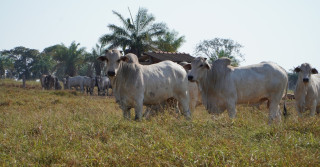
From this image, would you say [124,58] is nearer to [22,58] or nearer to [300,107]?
[300,107]

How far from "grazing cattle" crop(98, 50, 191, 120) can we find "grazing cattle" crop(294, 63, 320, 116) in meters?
3.63

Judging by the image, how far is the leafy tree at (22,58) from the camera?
7638cm

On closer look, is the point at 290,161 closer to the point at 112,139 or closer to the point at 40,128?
the point at 112,139

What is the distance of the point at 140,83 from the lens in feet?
24.9

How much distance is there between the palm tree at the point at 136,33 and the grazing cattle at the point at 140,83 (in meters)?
22.7

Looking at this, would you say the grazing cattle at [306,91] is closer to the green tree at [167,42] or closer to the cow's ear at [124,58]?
the cow's ear at [124,58]

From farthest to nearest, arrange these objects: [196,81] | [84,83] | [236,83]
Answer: [84,83], [196,81], [236,83]

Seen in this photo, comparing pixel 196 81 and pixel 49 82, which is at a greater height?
pixel 49 82

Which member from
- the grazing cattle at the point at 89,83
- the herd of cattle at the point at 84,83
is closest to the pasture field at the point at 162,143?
the herd of cattle at the point at 84,83

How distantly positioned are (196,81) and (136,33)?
23.2 m

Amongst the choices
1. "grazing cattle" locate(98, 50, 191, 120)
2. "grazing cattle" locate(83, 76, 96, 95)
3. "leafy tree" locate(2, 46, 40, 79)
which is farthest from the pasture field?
"leafy tree" locate(2, 46, 40, 79)

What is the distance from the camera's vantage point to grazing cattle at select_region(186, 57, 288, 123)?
26.9 feet

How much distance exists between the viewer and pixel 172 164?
410 centimetres

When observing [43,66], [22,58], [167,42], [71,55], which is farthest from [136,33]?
[22,58]
